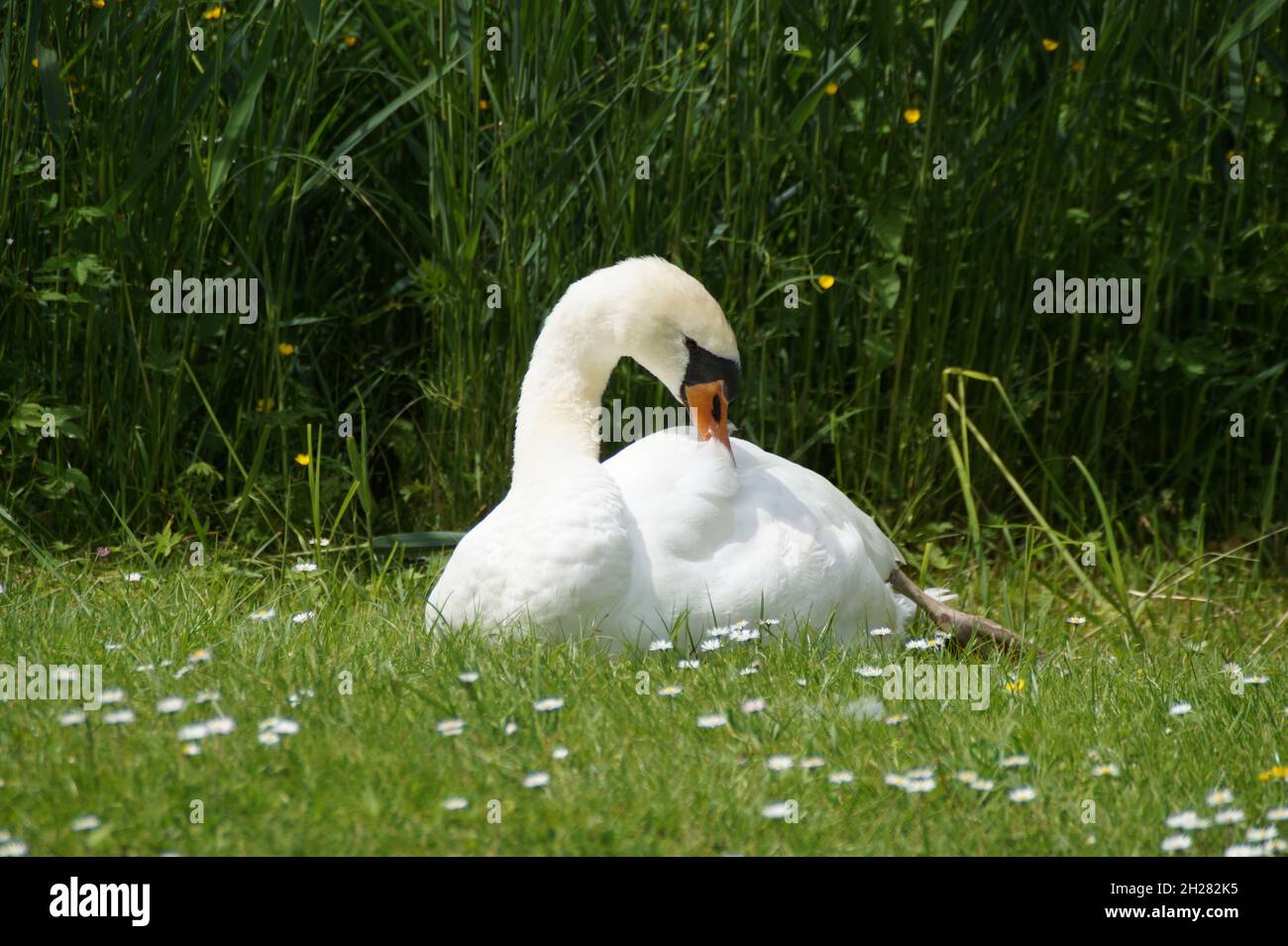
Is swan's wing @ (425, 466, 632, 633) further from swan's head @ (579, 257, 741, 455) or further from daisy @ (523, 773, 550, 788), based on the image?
daisy @ (523, 773, 550, 788)

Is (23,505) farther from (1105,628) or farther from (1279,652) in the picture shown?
(1279,652)

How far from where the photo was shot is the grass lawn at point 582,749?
102 inches

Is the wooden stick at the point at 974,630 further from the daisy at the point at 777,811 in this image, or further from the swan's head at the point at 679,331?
the daisy at the point at 777,811

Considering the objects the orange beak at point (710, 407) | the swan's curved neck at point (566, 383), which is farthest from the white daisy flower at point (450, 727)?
the orange beak at point (710, 407)

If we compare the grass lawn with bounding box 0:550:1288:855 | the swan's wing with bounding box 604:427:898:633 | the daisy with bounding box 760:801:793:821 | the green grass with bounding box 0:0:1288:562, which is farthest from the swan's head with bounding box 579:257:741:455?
the daisy with bounding box 760:801:793:821

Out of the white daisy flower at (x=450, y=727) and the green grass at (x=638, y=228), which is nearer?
the white daisy flower at (x=450, y=727)

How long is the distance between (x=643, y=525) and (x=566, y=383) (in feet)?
1.67

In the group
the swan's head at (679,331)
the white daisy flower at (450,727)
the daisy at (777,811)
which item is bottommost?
the daisy at (777,811)

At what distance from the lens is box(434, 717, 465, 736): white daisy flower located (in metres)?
2.90

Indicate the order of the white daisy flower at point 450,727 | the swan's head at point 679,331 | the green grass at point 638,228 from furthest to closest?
1. the green grass at point 638,228
2. the swan's head at point 679,331
3. the white daisy flower at point 450,727

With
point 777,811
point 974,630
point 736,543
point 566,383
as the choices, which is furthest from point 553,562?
point 974,630

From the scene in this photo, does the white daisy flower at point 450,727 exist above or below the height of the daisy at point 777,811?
above

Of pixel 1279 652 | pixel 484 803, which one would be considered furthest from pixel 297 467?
pixel 1279 652
